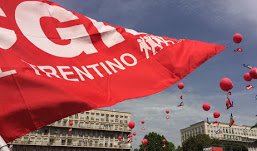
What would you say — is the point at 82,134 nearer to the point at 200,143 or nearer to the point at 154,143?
the point at 154,143

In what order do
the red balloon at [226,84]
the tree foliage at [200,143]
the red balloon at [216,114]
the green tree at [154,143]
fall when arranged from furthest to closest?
the green tree at [154,143], the tree foliage at [200,143], the red balloon at [216,114], the red balloon at [226,84]

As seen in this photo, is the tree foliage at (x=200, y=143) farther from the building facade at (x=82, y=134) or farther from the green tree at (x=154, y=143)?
the building facade at (x=82, y=134)

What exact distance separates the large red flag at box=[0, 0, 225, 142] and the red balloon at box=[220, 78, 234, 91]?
650cm

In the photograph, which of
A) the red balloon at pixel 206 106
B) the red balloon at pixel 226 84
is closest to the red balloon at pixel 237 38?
the red balloon at pixel 226 84

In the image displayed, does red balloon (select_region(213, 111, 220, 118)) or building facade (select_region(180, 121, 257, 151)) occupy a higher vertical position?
building facade (select_region(180, 121, 257, 151))

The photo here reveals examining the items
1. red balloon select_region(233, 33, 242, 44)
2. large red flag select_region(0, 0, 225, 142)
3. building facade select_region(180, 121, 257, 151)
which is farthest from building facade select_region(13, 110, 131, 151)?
large red flag select_region(0, 0, 225, 142)

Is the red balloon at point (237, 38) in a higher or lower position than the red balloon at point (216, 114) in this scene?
higher

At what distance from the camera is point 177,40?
5.64 m

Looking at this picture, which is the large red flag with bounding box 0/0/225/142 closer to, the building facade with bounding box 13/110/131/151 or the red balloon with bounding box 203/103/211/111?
the red balloon with bounding box 203/103/211/111

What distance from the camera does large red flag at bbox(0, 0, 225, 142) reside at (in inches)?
131

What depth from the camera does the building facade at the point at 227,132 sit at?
102m

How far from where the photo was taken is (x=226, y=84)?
11.1 m

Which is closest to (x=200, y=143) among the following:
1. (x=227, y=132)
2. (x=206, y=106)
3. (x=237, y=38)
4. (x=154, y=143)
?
(x=154, y=143)

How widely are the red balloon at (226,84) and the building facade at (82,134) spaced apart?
6026cm
